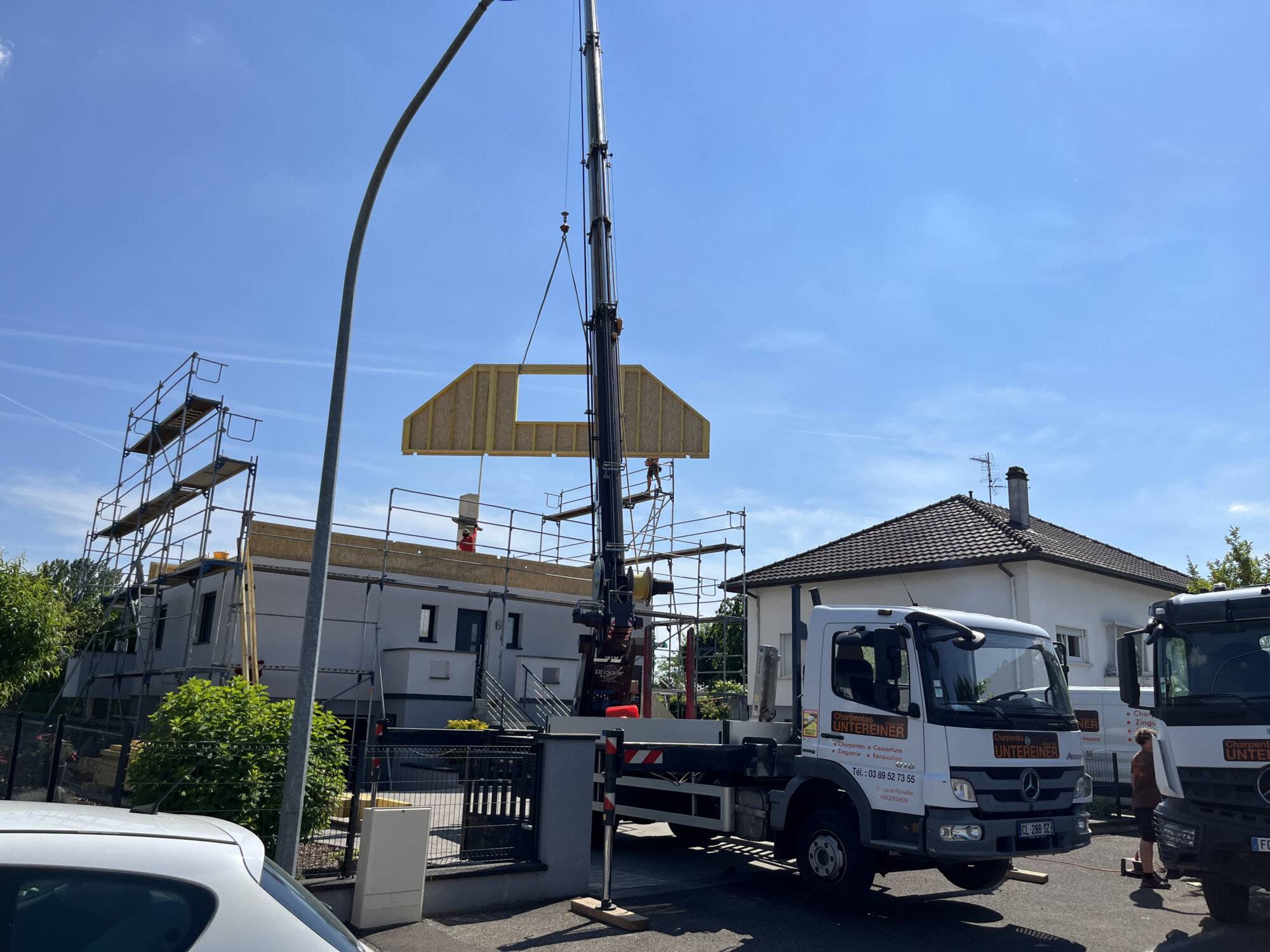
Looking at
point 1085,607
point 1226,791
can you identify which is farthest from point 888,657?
point 1085,607

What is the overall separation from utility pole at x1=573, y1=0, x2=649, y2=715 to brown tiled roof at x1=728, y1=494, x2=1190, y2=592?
33.3 ft

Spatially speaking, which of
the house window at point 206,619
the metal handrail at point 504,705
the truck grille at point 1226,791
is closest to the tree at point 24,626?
the house window at point 206,619

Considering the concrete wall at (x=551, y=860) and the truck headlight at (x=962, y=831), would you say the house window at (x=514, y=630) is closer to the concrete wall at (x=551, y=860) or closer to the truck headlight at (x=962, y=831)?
the concrete wall at (x=551, y=860)

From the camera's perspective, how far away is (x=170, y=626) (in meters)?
23.7

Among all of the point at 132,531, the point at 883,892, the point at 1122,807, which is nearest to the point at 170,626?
the point at 132,531

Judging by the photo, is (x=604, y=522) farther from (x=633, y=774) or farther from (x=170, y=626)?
(x=170, y=626)

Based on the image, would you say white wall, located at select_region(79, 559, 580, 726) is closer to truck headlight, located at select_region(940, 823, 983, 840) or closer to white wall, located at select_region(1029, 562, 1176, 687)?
white wall, located at select_region(1029, 562, 1176, 687)

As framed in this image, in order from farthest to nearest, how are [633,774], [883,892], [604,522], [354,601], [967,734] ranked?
[354,601], [604,522], [633,774], [883,892], [967,734]

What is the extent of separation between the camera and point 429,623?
76.4 feet

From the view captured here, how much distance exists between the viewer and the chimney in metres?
25.3

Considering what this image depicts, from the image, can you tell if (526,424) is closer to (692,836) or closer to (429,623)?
(429,623)

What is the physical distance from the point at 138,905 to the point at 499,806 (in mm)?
6946

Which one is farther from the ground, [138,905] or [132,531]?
[132,531]

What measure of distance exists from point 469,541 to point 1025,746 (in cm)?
1700
